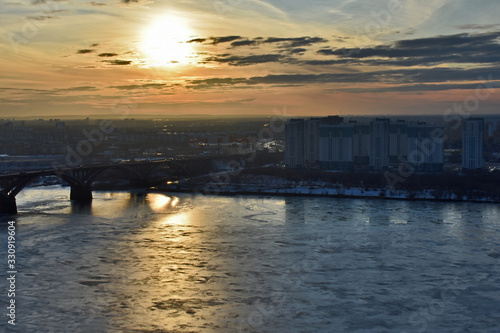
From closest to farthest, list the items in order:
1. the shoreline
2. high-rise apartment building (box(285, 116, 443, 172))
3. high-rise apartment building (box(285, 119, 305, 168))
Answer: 1. the shoreline
2. high-rise apartment building (box(285, 116, 443, 172))
3. high-rise apartment building (box(285, 119, 305, 168))

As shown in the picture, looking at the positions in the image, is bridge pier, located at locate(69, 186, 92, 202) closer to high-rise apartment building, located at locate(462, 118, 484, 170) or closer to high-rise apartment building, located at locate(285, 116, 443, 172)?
high-rise apartment building, located at locate(285, 116, 443, 172)

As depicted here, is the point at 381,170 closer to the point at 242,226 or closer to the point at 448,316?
the point at 242,226

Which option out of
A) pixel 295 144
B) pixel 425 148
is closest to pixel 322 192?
pixel 425 148

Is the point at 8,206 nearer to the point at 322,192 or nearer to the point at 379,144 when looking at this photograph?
the point at 322,192

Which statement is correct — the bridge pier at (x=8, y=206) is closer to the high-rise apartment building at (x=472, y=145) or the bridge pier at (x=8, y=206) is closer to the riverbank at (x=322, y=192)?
the riverbank at (x=322, y=192)

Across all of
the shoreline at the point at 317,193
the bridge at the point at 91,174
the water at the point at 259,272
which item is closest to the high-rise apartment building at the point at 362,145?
the bridge at the point at 91,174

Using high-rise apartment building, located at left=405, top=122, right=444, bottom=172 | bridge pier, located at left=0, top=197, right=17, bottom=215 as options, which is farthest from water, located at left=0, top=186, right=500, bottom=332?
high-rise apartment building, located at left=405, top=122, right=444, bottom=172
